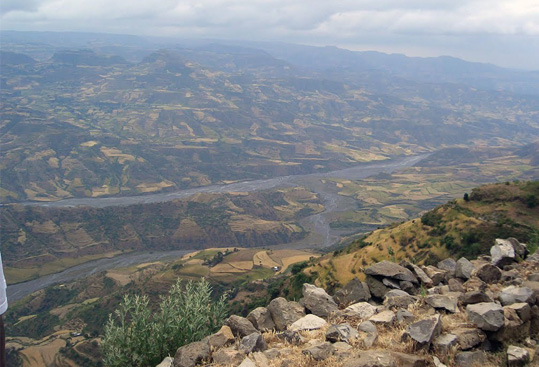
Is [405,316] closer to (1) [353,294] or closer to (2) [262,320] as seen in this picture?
(1) [353,294]

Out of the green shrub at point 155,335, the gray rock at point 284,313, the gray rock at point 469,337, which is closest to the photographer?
the gray rock at point 469,337

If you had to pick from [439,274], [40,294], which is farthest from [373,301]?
[40,294]

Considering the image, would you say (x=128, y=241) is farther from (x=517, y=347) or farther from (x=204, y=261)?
(x=517, y=347)

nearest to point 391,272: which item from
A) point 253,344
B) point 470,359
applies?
point 470,359

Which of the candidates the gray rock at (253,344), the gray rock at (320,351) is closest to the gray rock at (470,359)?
the gray rock at (320,351)

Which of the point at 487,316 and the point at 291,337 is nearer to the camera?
the point at 487,316

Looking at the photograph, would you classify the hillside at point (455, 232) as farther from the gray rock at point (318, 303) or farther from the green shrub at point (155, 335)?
the green shrub at point (155, 335)

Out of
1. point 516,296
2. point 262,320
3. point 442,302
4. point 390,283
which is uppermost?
point 516,296
